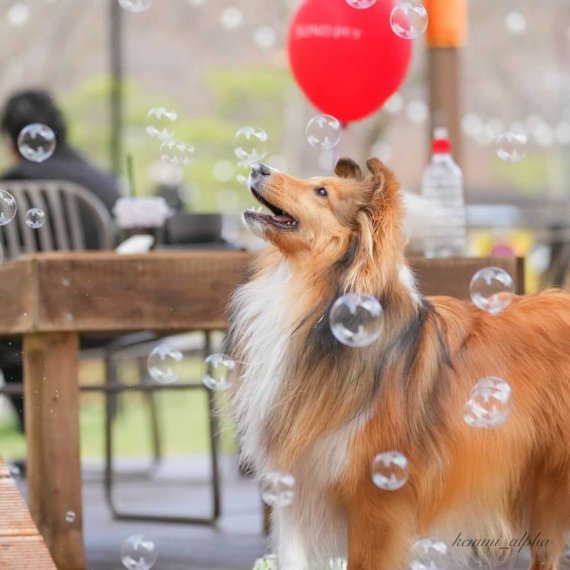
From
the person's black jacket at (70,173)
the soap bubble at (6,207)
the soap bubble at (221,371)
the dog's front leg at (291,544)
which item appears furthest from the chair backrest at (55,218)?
the dog's front leg at (291,544)

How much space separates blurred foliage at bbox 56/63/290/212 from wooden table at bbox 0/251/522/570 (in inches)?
440

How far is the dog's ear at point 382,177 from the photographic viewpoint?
145 inches

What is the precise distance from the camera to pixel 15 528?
11.8ft

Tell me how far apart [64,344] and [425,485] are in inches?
53.0

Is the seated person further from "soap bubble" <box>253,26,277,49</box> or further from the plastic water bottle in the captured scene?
"soap bubble" <box>253,26,277,49</box>

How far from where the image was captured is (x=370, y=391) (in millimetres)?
3580

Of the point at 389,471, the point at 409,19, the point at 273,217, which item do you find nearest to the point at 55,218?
the point at 409,19

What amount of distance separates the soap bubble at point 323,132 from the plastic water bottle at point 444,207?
1.43 feet

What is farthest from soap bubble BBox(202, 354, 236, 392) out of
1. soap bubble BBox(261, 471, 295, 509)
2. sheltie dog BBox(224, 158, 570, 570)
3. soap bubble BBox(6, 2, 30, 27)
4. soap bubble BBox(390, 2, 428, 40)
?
soap bubble BBox(6, 2, 30, 27)

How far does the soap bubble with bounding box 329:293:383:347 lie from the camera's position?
3488 mm

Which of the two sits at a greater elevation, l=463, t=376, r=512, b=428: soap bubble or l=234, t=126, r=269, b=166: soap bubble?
l=234, t=126, r=269, b=166: soap bubble

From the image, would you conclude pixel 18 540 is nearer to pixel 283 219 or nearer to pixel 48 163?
pixel 283 219

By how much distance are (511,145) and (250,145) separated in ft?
3.05

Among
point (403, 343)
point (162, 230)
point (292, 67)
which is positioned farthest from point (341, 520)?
point (292, 67)
